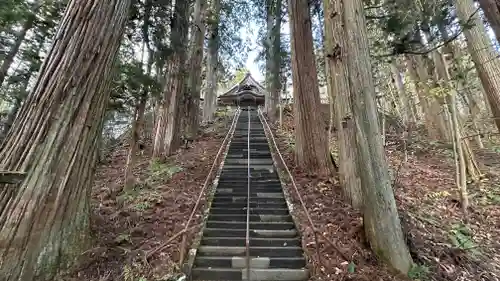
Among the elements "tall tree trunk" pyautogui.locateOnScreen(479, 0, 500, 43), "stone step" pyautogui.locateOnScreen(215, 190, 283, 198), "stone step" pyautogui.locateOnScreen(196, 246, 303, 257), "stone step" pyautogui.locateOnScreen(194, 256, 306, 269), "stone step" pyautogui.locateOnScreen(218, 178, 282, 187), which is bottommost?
"stone step" pyautogui.locateOnScreen(194, 256, 306, 269)

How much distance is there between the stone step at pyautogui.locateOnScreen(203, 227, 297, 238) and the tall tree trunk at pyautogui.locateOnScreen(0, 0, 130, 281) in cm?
193

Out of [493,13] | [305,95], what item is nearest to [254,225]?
[305,95]

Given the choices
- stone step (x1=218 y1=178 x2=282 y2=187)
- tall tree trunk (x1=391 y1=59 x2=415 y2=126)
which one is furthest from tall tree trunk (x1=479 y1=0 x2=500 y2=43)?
tall tree trunk (x1=391 y1=59 x2=415 y2=126)

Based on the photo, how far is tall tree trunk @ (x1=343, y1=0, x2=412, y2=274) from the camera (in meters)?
4.46

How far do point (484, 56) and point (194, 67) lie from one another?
921 cm

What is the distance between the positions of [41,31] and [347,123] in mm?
6216

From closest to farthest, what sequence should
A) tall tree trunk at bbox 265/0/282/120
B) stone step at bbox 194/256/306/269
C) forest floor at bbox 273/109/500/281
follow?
forest floor at bbox 273/109/500/281, stone step at bbox 194/256/306/269, tall tree trunk at bbox 265/0/282/120

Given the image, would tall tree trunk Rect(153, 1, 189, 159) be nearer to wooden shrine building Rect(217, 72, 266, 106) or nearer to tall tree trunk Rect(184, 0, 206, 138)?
tall tree trunk Rect(184, 0, 206, 138)

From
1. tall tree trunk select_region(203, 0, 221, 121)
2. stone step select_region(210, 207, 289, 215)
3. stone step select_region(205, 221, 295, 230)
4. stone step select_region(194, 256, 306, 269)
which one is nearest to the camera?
stone step select_region(194, 256, 306, 269)

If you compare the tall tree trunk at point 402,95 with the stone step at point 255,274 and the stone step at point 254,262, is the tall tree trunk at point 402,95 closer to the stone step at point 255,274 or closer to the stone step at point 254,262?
the stone step at point 254,262

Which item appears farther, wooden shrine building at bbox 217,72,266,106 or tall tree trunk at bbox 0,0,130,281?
wooden shrine building at bbox 217,72,266,106

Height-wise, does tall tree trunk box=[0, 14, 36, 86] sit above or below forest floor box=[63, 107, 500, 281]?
above

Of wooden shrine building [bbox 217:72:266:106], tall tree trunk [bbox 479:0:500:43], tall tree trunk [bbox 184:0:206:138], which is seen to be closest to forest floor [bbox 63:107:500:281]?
tall tree trunk [bbox 479:0:500:43]

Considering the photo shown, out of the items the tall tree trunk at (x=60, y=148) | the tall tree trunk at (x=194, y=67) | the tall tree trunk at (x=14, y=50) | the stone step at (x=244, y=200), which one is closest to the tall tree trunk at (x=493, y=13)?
the stone step at (x=244, y=200)
